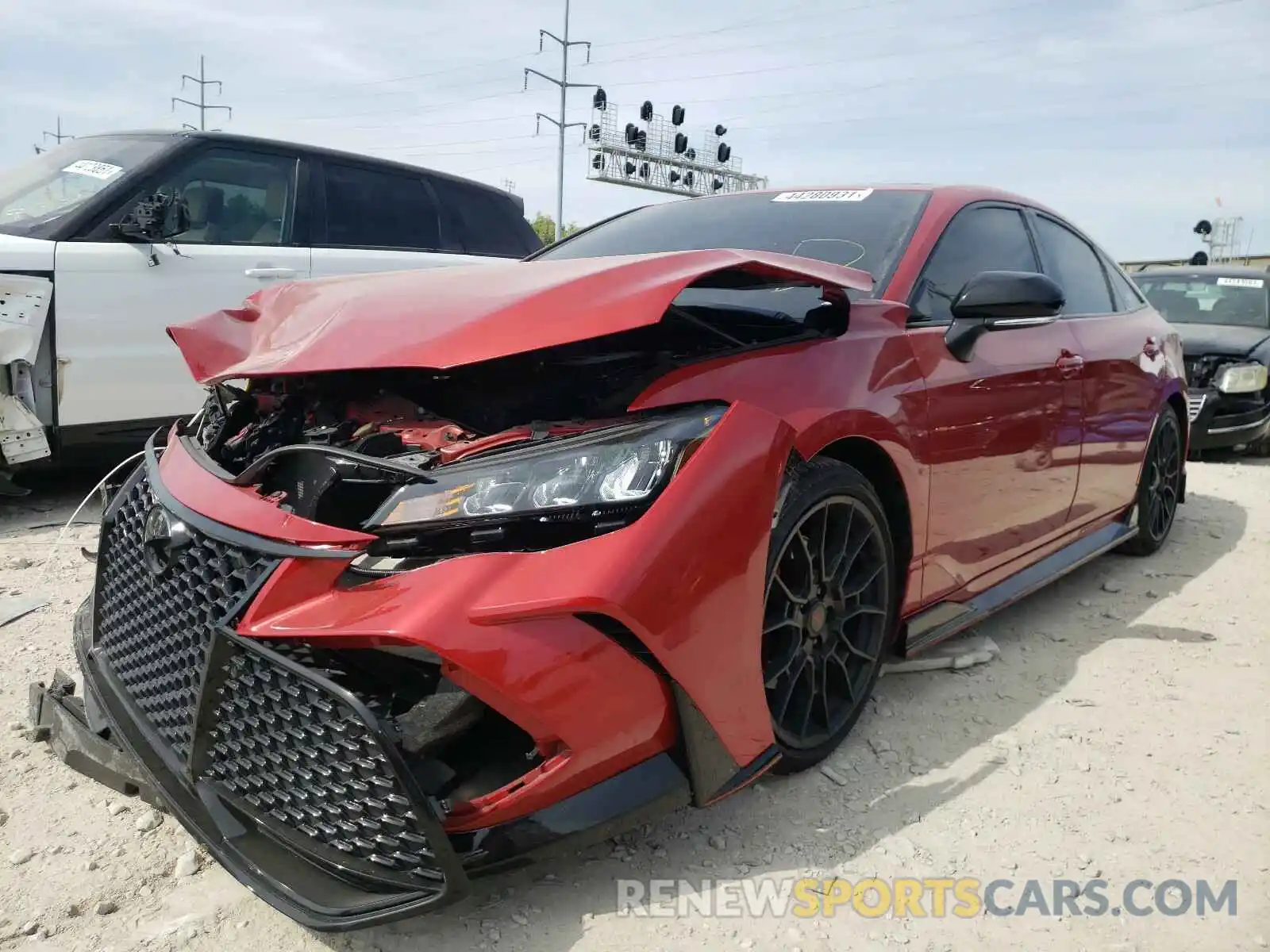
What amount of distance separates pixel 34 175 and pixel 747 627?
464 centimetres

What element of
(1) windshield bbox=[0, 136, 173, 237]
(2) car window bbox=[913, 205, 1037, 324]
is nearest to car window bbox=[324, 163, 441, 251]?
(1) windshield bbox=[0, 136, 173, 237]

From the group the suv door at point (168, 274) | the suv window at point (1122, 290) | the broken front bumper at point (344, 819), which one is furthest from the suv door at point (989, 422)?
the suv door at point (168, 274)

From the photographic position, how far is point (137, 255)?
443 centimetres

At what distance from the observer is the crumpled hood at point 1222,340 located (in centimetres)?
741

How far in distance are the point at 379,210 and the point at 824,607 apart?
4.28 meters

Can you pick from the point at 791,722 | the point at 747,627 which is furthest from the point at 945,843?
the point at 747,627

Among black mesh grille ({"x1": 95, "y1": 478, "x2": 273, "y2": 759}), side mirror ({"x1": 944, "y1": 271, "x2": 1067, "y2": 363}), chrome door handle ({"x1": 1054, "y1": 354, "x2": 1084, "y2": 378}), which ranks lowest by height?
black mesh grille ({"x1": 95, "y1": 478, "x2": 273, "y2": 759})

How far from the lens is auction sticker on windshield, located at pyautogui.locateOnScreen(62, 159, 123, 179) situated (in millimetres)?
4547

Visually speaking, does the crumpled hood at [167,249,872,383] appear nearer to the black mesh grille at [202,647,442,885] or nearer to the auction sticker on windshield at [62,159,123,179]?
the black mesh grille at [202,647,442,885]

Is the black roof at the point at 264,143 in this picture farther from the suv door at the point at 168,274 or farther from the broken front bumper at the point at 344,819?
the broken front bumper at the point at 344,819

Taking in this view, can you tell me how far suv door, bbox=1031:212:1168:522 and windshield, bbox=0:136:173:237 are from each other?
13.9 feet

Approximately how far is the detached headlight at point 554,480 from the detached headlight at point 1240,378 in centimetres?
718

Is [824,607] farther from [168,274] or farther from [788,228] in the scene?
[168,274]

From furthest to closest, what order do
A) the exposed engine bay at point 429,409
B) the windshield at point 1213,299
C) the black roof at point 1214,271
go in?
the black roof at point 1214,271 → the windshield at point 1213,299 → the exposed engine bay at point 429,409
